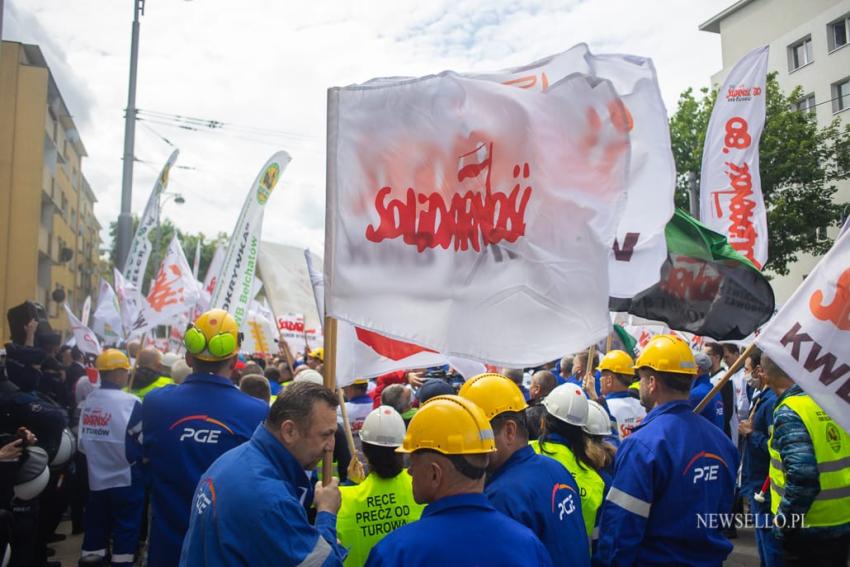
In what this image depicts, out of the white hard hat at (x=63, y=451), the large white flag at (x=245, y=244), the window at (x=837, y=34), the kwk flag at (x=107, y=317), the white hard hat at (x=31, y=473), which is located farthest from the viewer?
the window at (x=837, y=34)

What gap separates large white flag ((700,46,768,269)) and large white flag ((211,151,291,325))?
5307 millimetres

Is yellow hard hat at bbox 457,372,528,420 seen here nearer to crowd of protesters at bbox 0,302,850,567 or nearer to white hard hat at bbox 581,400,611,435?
crowd of protesters at bbox 0,302,850,567

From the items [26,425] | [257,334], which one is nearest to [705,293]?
[26,425]

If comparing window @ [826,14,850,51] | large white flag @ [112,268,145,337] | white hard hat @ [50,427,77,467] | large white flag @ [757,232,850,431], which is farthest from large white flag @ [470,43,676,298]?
window @ [826,14,850,51]

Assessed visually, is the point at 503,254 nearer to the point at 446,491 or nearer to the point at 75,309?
the point at 446,491

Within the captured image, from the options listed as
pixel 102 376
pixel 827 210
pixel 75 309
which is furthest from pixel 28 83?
pixel 827 210

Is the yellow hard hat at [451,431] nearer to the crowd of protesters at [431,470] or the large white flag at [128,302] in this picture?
the crowd of protesters at [431,470]

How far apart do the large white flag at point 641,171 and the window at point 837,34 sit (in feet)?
114

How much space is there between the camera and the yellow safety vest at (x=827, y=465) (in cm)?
480

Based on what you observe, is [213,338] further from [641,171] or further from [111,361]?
[111,361]

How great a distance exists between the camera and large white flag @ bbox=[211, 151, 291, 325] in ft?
26.3

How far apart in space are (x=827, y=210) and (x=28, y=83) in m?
33.9

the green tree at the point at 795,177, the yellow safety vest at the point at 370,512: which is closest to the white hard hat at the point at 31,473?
the yellow safety vest at the point at 370,512

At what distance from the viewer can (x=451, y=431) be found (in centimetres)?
267
